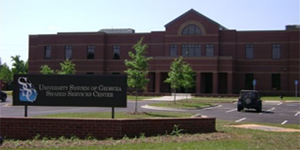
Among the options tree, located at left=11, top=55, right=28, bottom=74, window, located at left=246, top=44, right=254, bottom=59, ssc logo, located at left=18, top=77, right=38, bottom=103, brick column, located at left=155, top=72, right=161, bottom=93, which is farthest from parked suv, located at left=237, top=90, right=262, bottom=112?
tree, located at left=11, top=55, right=28, bottom=74

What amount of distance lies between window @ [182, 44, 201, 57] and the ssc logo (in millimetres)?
45557

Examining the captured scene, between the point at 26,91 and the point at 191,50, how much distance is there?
46.1 meters

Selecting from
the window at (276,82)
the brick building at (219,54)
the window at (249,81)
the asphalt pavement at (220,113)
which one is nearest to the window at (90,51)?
the brick building at (219,54)

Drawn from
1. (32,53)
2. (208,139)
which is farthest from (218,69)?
(208,139)

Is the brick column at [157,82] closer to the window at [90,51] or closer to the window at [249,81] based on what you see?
the window at [90,51]

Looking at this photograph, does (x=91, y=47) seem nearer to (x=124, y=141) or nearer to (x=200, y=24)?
(x=200, y=24)

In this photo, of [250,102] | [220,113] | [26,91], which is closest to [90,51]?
[250,102]

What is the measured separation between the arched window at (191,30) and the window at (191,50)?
198 cm

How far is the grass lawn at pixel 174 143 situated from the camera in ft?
30.6

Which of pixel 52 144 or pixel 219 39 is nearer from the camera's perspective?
pixel 52 144

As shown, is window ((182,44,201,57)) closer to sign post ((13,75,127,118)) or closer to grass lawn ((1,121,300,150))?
sign post ((13,75,127,118))

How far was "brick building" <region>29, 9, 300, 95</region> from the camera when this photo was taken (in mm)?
54031

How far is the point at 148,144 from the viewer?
9.60 meters

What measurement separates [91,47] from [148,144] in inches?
2095
